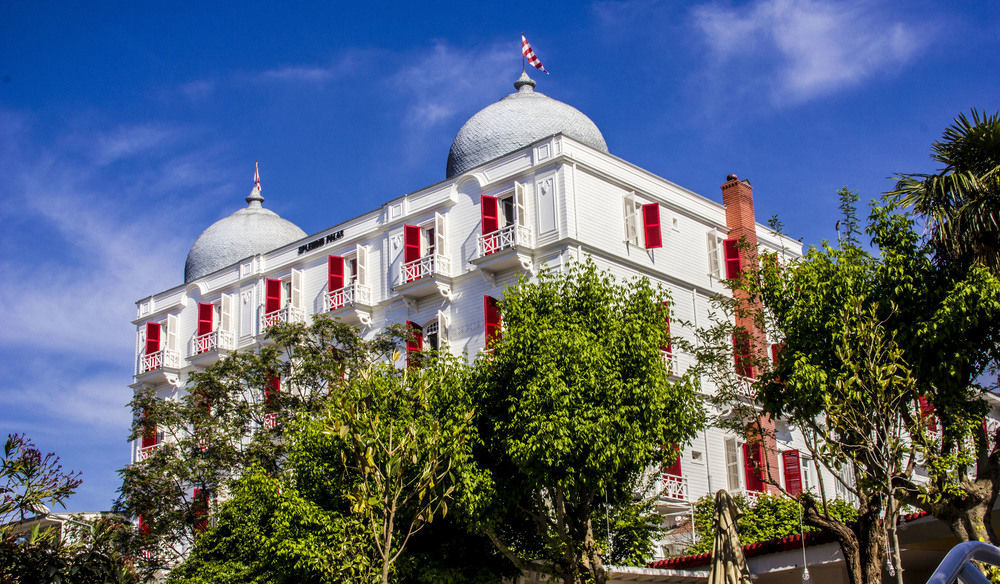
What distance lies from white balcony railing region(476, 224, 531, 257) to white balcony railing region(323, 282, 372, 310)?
18.0 feet

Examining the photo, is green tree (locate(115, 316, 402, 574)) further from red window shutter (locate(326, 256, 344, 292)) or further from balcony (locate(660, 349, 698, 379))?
balcony (locate(660, 349, 698, 379))

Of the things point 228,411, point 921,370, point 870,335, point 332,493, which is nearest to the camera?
point 870,335

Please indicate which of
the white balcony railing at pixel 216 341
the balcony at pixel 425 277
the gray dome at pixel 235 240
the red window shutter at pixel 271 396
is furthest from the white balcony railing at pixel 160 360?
the balcony at pixel 425 277

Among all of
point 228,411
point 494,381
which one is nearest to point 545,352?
point 494,381

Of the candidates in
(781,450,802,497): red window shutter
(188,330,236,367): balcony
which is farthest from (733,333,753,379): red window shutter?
(188,330,236,367): balcony

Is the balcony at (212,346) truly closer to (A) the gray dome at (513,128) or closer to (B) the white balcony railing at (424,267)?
(B) the white balcony railing at (424,267)

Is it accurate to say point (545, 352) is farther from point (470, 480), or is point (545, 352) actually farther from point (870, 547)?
point (870, 547)

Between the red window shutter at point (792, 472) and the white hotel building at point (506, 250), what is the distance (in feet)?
0.17

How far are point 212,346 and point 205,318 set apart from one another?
5.15 ft

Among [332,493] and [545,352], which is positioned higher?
[545,352]

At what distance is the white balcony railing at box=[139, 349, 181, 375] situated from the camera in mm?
46500

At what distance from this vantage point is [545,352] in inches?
952

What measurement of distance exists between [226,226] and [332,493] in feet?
88.1

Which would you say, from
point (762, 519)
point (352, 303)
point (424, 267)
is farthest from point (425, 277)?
point (762, 519)
